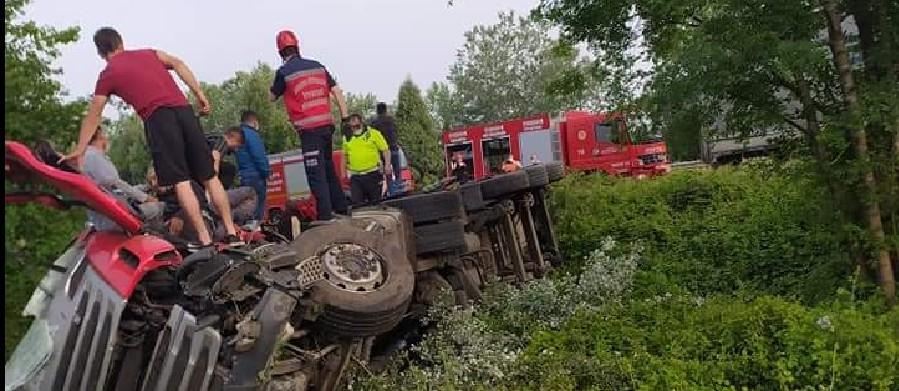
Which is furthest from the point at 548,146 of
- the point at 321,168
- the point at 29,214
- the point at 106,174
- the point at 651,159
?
the point at 29,214

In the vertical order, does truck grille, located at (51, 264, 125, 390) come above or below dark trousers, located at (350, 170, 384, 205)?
below

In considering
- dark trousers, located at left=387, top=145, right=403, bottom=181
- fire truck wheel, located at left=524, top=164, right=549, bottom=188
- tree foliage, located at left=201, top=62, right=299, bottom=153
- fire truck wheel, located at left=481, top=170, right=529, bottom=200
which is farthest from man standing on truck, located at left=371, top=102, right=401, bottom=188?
tree foliage, located at left=201, top=62, right=299, bottom=153

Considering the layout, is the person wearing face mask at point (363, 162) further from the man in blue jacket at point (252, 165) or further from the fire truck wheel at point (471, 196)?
the fire truck wheel at point (471, 196)

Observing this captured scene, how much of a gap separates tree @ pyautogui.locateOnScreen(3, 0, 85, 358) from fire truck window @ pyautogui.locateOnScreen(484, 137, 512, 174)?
74.0 ft

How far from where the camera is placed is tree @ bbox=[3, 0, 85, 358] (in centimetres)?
265

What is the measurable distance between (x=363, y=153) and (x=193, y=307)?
20.8 feet

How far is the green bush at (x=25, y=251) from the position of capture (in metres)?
2.61

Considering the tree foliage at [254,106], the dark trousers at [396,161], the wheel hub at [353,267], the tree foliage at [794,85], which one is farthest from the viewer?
the tree foliage at [254,106]

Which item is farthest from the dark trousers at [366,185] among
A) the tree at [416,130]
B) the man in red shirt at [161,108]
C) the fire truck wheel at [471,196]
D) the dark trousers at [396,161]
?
the tree at [416,130]

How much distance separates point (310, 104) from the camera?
656cm

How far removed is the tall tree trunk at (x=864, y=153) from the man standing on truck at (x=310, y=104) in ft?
11.4

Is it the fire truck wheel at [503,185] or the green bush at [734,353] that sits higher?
the fire truck wheel at [503,185]

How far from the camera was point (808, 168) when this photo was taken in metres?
6.30

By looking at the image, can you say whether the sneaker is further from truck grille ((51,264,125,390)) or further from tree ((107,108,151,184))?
tree ((107,108,151,184))
